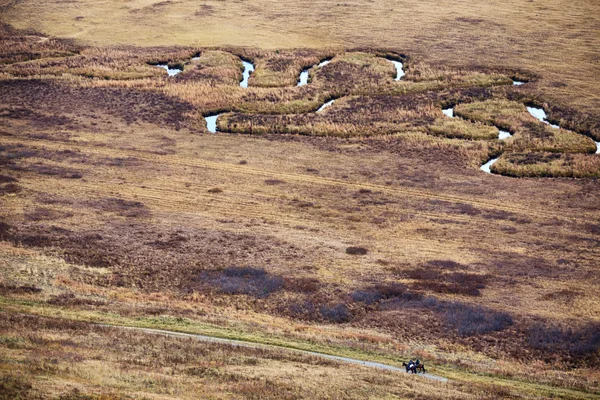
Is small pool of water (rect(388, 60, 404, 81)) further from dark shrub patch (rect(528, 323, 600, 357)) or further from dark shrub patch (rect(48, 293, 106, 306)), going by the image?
dark shrub patch (rect(48, 293, 106, 306))

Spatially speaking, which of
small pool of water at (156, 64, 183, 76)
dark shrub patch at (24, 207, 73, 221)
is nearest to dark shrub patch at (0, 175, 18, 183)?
dark shrub patch at (24, 207, 73, 221)

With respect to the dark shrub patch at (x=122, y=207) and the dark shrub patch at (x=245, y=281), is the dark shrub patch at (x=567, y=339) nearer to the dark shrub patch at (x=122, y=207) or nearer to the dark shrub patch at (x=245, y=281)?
the dark shrub patch at (x=245, y=281)

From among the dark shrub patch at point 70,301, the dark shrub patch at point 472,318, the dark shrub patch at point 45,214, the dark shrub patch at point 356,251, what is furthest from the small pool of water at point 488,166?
the dark shrub patch at point 70,301

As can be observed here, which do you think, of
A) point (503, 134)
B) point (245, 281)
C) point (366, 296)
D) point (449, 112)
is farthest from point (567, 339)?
point (449, 112)

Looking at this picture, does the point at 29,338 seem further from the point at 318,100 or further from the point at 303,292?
the point at 318,100

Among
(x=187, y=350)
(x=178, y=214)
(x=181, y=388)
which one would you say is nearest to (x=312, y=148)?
(x=178, y=214)

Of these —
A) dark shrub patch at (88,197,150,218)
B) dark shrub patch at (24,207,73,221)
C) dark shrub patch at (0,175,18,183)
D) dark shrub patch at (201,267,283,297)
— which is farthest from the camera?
dark shrub patch at (0,175,18,183)
